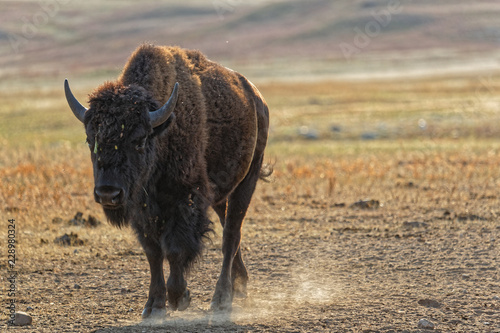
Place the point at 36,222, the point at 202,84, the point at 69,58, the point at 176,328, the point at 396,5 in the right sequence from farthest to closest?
the point at 396,5 < the point at 69,58 < the point at 36,222 < the point at 202,84 < the point at 176,328

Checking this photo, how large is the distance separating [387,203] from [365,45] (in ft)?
366

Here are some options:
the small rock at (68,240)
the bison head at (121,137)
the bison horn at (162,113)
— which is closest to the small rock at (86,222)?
the small rock at (68,240)

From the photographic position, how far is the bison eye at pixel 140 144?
5473 millimetres

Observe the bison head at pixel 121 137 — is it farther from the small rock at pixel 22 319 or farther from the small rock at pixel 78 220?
the small rock at pixel 78 220

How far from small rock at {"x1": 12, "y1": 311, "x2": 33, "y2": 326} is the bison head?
3.64ft

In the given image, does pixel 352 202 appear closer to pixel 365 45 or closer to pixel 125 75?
pixel 125 75

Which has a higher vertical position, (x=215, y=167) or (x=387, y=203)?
(x=215, y=167)

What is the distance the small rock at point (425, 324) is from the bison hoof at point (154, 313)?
7.32 ft

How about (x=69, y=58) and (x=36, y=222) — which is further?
(x=69, y=58)

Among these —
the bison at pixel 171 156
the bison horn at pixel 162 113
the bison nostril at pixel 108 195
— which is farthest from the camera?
the bison horn at pixel 162 113

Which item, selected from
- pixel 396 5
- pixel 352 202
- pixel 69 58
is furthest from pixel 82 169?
pixel 396 5

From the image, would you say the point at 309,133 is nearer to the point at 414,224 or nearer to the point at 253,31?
the point at 414,224

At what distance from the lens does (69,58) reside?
107750mm

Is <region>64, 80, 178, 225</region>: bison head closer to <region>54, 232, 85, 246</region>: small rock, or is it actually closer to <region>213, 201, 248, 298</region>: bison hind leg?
<region>213, 201, 248, 298</region>: bison hind leg
